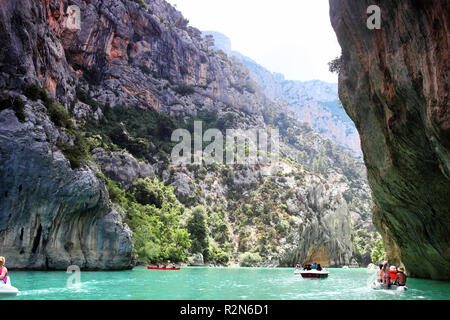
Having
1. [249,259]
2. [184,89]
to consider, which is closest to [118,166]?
[249,259]

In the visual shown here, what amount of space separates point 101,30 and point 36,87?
63574 millimetres

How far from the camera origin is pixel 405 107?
16297 millimetres

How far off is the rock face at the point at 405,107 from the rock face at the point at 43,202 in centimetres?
2739

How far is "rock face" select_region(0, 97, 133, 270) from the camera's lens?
31.2 m

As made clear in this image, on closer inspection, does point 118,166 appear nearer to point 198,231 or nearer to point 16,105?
point 198,231

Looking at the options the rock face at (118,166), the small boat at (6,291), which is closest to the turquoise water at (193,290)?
the small boat at (6,291)

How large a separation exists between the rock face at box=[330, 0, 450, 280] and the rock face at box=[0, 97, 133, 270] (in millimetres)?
27389

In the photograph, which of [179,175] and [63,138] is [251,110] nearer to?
[179,175]

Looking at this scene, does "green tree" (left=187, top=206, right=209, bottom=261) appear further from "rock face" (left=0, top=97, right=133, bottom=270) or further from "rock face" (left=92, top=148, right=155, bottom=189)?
"rock face" (left=0, top=97, right=133, bottom=270)

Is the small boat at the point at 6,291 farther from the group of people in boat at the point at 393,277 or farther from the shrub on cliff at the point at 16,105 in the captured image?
the shrub on cliff at the point at 16,105

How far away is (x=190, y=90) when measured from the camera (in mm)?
125062

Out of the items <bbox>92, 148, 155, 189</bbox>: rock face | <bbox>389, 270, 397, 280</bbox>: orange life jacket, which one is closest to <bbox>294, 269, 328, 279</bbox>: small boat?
<bbox>389, 270, 397, 280</bbox>: orange life jacket

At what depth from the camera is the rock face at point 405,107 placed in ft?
43.1
